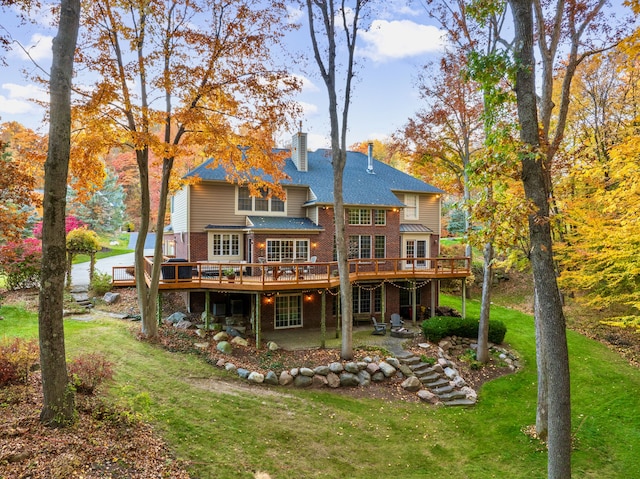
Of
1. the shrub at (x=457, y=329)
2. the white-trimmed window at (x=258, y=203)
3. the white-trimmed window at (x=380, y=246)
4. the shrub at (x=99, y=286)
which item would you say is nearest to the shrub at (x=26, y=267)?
the shrub at (x=99, y=286)

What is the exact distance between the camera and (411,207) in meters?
20.2

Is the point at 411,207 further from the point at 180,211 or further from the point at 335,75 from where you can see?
the point at 180,211

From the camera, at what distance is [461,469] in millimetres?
7566

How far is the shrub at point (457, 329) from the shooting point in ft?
47.4

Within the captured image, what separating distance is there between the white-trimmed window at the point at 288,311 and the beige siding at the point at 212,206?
14.0 ft

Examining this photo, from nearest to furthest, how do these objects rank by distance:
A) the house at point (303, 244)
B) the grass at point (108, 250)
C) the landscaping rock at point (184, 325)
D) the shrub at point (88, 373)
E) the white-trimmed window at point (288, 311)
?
the shrub at point (88, 373), the landscaping rock at point (184, 325), the house at point (303, 244), the white-trimmed window at point (288, 311), the grass at point (108, 250)

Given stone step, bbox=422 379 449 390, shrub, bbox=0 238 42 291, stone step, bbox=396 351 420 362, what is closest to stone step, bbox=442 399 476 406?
stone step, bbox=422 379 449 390

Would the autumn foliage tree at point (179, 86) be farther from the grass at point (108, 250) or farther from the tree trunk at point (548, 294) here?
the grass at point (108, 250)

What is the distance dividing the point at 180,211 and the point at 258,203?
409 centimetres

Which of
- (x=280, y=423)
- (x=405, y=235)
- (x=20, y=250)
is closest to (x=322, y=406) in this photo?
(x=280, y=423)

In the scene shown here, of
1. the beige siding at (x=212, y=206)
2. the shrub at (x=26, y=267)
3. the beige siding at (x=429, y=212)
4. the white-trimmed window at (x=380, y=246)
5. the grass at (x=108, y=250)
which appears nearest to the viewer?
the beige siding at (x=212, y=206)

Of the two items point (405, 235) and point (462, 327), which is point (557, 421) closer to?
point (462, 327)

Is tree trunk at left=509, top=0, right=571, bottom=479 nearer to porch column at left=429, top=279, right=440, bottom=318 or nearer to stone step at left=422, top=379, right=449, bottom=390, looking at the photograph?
stone step at left=422, top=379, right=449, bottom=390

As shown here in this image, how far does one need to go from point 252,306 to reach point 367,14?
11936 millimetres
